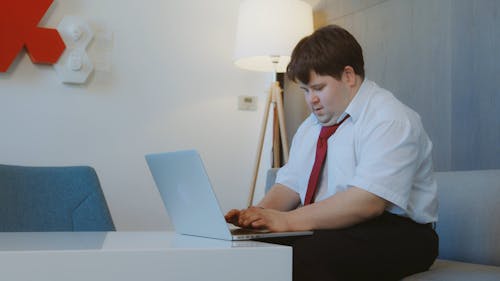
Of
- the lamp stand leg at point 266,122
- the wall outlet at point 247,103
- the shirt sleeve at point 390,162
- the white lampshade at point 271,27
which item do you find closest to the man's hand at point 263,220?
the shirt sleeve at point 390,162

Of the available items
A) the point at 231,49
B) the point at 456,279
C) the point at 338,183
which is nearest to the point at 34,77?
the point at 231,49

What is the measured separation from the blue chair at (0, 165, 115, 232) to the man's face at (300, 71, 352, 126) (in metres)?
1.03

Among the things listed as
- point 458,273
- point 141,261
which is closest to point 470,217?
point 458,273

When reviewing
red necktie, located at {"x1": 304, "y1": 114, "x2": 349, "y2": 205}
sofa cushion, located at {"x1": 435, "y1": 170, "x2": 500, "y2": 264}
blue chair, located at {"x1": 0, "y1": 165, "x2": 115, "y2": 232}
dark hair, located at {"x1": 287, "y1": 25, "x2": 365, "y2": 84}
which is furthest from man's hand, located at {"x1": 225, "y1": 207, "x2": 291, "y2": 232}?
blue chair, located at {"x1": 0, "y1": 165, "x2": 115, "y2": 232}

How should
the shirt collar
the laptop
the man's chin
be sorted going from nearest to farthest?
the laptop → the shirt collar → the man's chin

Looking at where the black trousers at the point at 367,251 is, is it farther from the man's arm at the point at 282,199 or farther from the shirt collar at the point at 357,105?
the man's arm at the point at 282,199

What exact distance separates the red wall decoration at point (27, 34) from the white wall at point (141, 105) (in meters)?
0.08

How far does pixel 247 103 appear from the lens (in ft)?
12.7

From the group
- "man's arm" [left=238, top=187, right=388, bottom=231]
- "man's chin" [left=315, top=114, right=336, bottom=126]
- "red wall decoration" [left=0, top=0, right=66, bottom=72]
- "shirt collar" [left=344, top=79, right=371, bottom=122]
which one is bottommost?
"man's arm" [left=238, top=187, right=388, bottom=231]

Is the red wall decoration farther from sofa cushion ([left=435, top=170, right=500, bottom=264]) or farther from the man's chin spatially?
sofa cushion ([left=435, top=170, right=500, bottom=264])

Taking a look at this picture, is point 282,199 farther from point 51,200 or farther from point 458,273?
point 51,200

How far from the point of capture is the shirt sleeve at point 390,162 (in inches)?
60.9

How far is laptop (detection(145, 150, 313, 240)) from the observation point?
48.9 inches

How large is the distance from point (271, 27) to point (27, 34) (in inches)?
49.8
